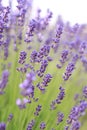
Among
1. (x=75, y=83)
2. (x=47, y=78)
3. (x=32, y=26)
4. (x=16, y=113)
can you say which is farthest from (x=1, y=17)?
(x=75, y=83)

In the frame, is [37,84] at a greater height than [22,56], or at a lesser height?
A: lesser

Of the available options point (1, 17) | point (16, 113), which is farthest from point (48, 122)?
point (1, 17)

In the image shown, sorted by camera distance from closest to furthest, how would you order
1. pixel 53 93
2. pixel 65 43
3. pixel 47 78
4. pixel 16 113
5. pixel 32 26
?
pixel 47 78 < pixel 32 26 < pixel 16 113 < pixel 53 93 < pixel 65 43

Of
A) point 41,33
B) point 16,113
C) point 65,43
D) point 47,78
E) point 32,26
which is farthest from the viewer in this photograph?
point 65,43

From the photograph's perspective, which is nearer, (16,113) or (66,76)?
(66,76)

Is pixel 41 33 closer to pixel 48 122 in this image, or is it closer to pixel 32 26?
pixel 32 26

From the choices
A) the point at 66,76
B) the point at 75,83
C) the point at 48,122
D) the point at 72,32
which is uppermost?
the point at 72,32

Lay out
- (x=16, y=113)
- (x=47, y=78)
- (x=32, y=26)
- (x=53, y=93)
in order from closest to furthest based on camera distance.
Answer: (x=47, y=78)
(x=32, y=26)
(x=16, y=113)
(x=53, y=93)

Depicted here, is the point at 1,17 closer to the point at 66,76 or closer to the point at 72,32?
the point at 66,76

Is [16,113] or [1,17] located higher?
[1,17]
